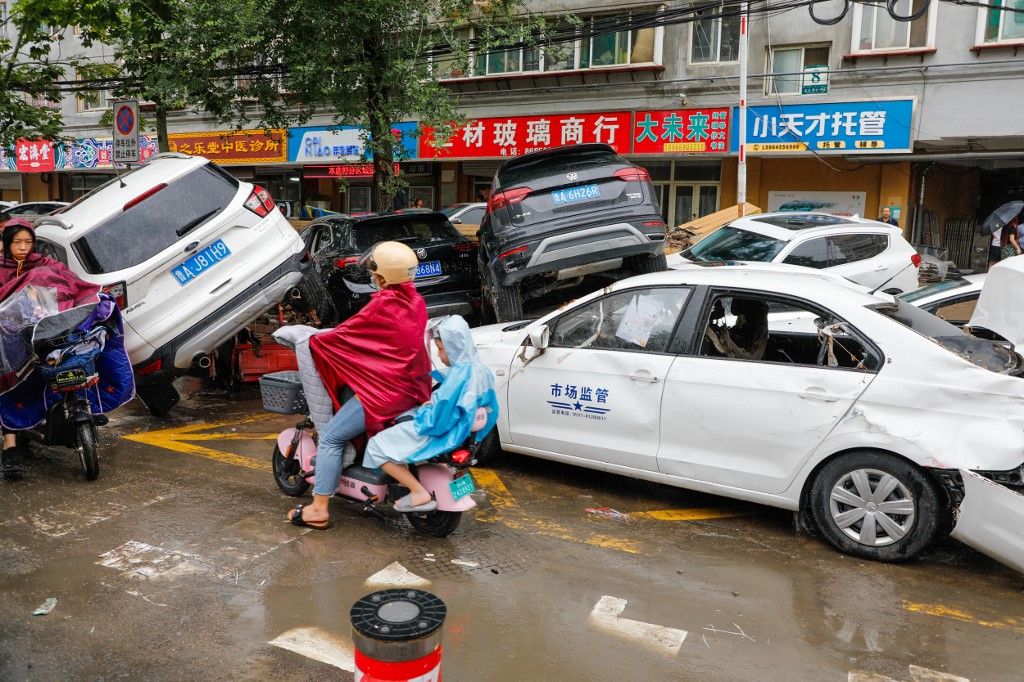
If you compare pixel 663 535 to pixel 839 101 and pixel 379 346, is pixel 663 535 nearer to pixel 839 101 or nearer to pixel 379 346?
pixel 379 346

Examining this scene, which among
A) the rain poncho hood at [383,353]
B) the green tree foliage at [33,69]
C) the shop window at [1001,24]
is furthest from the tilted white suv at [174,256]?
the shop window at [1001,24]

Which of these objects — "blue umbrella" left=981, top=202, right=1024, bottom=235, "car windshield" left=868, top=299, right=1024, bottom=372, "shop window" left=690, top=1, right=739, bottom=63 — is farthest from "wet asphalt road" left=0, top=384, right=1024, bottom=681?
"shop window" left=690, top=1, right=739, bottom=63

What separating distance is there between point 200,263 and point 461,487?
12.0 ft

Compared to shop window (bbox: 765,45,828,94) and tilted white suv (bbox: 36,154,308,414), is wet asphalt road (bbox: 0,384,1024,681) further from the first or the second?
shop window (bbox: 765,45,828,94)

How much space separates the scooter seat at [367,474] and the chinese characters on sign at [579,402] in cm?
135

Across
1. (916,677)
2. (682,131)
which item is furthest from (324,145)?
(916,677)

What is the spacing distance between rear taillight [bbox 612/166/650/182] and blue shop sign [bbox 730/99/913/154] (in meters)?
10.7

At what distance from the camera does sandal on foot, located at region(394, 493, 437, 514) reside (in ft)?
15.6

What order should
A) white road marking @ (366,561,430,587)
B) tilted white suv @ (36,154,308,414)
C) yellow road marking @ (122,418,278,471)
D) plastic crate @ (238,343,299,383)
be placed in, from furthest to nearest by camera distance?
plastic crate @ (238,343,299,383)
tilted white suv @ (36,154,308,414)
yellow road marking @ (122,418,278,471)
white road marking @ (366,561,430,587)

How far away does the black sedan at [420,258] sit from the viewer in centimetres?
937

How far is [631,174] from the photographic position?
27.4 ft

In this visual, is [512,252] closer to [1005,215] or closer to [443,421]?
[443,421]

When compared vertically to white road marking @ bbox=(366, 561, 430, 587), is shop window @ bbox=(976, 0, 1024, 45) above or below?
above

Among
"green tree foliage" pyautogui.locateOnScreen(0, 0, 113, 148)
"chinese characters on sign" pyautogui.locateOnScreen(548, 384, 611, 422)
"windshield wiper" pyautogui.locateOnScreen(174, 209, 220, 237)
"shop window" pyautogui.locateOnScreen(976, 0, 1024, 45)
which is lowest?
"chinese characters on sign" pyautogui.locateOnScreen(548, 384, 611, 422)
